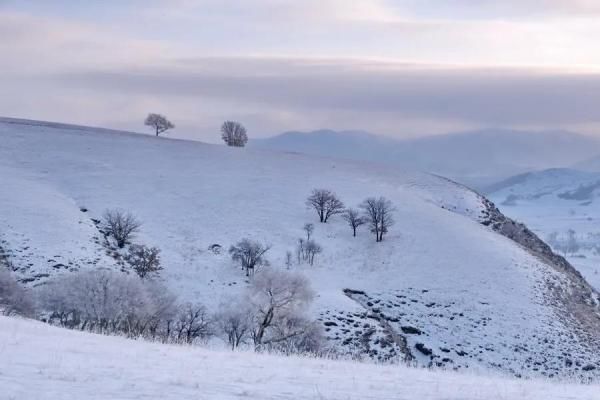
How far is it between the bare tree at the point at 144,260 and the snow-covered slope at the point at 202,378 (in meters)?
35.4

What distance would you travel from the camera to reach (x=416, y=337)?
4794 centimetres

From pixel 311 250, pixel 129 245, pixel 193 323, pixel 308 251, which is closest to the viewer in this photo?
pixel 193 323

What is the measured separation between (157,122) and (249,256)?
182ft

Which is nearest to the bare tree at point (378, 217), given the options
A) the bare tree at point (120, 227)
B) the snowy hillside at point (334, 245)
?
the snowy hillside at point (334, 245)

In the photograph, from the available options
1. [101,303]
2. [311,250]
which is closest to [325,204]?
[311,250]

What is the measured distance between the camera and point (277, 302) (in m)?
43.0

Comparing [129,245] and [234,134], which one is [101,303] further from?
[234,134]

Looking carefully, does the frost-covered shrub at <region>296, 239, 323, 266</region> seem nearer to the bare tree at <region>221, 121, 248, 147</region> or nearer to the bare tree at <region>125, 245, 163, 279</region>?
the bare tree at <region>125, 245, 163, 279</region>

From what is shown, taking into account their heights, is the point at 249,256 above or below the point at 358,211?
below

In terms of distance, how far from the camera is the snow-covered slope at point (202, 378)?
1148 centimetres

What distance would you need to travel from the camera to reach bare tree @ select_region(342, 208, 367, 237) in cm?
6719

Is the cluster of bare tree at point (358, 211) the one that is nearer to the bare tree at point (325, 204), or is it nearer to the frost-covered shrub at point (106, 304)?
the bare tree at point (325, 204)

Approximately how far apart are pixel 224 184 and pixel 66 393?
221ft

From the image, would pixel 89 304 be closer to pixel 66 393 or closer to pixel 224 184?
pixel 66 393
